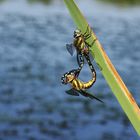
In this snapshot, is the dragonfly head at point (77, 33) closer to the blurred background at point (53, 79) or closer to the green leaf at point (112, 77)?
the green leaf at point (112, 77)

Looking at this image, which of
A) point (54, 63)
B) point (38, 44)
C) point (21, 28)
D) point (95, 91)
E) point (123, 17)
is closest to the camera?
point (95, 91)

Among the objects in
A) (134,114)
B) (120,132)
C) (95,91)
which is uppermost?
(95,91)

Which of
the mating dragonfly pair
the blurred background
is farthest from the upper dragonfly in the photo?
the blurred background

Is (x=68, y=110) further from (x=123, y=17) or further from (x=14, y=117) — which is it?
(x=123, y=17)

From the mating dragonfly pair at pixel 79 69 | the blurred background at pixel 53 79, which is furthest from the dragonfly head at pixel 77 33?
the blurred background at pixel 53 79

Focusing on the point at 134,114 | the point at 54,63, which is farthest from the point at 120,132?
the point at 134,114
